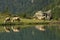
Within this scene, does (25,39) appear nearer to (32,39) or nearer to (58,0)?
(32,39)

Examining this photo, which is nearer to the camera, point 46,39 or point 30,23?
point 46,39

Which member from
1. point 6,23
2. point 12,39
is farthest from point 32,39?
point 6,23

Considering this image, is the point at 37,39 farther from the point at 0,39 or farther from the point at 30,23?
the point at 30,23

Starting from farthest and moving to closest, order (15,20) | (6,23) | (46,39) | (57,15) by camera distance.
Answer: (57,15)
(15,20)
(6,23)
(46,39)

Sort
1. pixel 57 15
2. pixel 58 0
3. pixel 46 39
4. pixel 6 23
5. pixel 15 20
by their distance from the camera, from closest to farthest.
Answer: pixel 46 39 < pixel 6 23 < pixel 15 20 < pixel 57 15 < pixel 58 0

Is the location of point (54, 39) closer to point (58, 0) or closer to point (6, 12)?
point (6, 12)

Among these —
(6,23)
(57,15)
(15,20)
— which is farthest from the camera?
(57,15)

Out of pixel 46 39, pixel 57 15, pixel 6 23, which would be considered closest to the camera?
pixel 46 39

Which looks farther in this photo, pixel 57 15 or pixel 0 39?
pixel 57 15

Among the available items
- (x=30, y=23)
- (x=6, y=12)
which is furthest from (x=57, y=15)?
(x=30, y=23)
